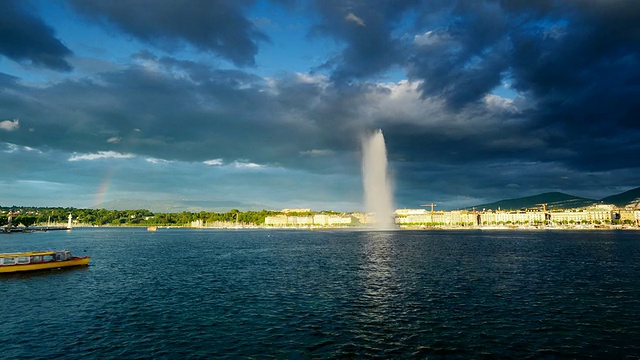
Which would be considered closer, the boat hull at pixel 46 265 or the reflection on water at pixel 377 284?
the reflection on water at pixel 377 284

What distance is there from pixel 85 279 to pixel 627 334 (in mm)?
61967

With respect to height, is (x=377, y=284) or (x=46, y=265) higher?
(x=46, y=265)

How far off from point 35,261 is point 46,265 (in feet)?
5.58

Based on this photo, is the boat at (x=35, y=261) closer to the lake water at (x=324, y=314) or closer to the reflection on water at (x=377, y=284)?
the lake water at (x=324, y=314)

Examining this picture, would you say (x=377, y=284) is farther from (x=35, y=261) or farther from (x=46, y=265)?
(x=35, y=261)

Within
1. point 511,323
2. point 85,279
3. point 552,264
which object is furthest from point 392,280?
point 85,279

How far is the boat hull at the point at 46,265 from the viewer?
6012 cm

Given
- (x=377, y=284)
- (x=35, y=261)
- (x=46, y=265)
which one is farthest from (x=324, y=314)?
(x=35, y=261)

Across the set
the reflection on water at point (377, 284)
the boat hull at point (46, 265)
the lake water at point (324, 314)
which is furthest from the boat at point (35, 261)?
the reflection on water at point (377, 284)

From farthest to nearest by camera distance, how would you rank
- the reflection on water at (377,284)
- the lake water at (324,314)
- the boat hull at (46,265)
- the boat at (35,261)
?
the boat at (35,261), the boat hull at (46,265), the reflection on water at (377,284), the lake water at (324,314)

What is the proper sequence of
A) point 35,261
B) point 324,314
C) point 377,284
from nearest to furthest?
point 324,314 → point 377,284 → point 35,261

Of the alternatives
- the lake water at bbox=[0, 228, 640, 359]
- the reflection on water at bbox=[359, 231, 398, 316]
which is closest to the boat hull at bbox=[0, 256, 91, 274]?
the lake water at bbox=[0, 228, 640, 359]

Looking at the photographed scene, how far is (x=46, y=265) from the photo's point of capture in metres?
64.3

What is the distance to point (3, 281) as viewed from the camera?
54.7m
